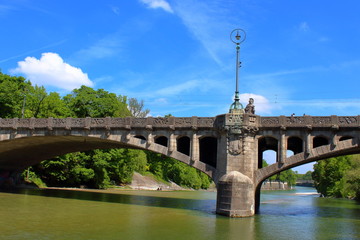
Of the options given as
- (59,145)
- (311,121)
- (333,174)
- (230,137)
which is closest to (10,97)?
(59,145)

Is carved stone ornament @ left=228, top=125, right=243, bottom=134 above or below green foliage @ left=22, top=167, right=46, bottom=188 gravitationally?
above

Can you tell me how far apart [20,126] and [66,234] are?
71.5 ft

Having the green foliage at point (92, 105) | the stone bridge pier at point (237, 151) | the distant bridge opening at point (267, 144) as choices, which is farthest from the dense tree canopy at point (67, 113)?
the stone bridge pier at point (237, 151)

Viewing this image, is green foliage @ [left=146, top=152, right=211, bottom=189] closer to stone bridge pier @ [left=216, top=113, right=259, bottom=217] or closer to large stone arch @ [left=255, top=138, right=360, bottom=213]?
stone bridge pier @ [left=216, top=113, right=259, bottom=217]

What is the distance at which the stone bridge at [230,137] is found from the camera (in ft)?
81.8

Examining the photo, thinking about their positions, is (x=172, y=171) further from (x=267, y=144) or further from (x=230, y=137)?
(x=230, y=137)

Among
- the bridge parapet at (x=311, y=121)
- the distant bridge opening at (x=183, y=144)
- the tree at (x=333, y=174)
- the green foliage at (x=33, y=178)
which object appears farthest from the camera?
the tree at (x=333, y=174)

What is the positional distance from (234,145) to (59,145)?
22399 millimetres

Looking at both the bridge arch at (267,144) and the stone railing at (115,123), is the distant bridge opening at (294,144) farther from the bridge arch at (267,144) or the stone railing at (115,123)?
the stone railing at (115,123)

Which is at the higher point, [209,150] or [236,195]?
[209,150]

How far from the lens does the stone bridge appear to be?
982 inches

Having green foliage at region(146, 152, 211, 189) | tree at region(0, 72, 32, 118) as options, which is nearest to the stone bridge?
tree at region(0, 72, 32, 118)

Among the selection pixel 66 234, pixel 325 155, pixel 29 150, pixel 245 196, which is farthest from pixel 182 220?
pixel 29 150

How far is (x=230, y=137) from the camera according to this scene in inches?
1060
